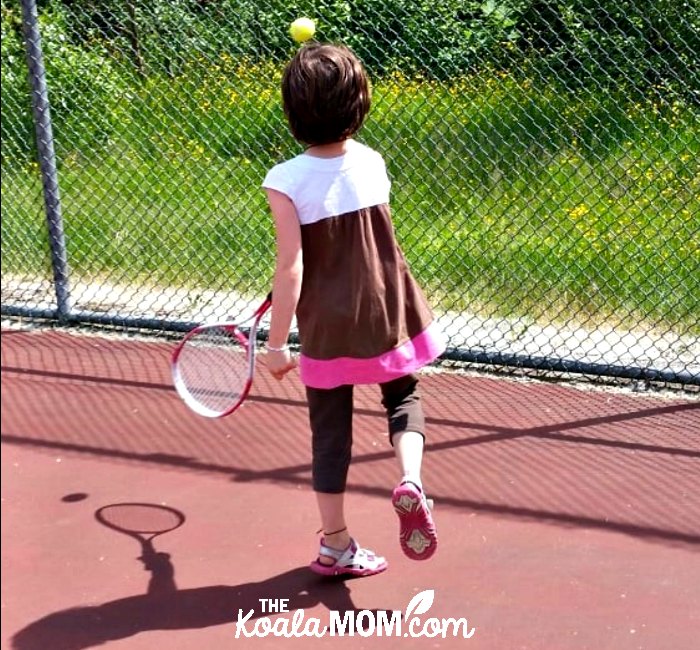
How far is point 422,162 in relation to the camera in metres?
5.78

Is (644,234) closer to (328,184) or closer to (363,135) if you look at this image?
(363,135)

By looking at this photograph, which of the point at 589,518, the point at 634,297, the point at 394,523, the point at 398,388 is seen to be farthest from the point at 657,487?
the point at 634,297

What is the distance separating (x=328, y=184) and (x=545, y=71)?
2.55 meters

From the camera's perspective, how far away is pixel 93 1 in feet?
19.7

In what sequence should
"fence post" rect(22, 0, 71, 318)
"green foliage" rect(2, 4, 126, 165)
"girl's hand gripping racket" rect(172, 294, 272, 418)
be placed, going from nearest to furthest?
"girl's hand gripping racket" rect(172, 294, 272, 418) < "fence post" rect(22, 0, 71, 318) < "green foliage" rect(2, 4, 126, 165)

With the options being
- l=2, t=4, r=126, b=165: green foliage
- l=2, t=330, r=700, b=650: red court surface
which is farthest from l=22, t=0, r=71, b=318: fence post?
l=2, t=330, r=700, b=650: red court surface

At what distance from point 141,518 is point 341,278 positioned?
1.33m

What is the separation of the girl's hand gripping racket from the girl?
0.93ft

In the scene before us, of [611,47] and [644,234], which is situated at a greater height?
[611,47]

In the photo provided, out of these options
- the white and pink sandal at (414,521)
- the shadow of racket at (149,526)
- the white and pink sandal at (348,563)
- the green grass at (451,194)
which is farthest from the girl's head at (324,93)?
the green grass at (451,194)

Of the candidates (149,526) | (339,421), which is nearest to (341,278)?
(339,421)

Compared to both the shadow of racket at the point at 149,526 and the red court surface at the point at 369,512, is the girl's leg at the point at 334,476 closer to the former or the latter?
the red court surface at the point at 369,512

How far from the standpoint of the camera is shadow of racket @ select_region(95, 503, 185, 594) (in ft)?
11.3

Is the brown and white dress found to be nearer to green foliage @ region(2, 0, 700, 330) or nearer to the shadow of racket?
the shadow of racket
